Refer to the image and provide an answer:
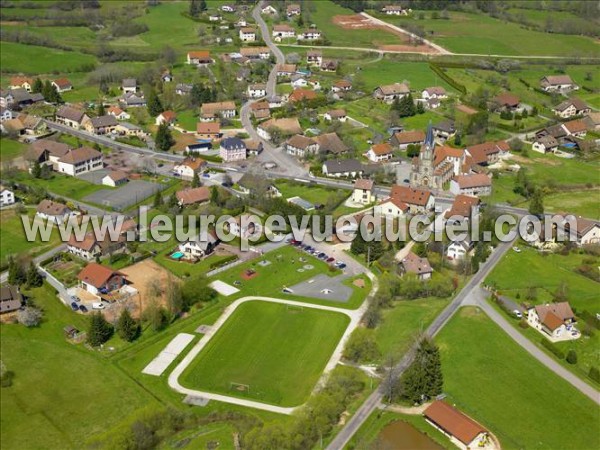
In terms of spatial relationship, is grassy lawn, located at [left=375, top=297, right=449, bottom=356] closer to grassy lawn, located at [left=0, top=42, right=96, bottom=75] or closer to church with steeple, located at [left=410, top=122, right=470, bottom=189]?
church with steeple, located at [left=410, top=122, right=470, bottom=189]

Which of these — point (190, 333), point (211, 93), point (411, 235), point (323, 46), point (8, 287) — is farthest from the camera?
point (323, 46)

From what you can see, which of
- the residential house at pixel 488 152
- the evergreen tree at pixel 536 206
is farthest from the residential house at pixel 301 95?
the evergreen tree at pixel 536 206

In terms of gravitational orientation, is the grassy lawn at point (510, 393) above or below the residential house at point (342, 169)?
below

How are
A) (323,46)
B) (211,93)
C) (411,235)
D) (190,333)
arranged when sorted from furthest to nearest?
(323,46)
(211,93)
(411,235)
(190,333)

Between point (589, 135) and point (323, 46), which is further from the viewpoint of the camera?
point (323, 46)

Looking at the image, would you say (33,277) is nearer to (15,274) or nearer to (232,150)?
(15,274)

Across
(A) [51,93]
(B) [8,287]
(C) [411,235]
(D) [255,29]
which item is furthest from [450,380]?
(D) [255,29]

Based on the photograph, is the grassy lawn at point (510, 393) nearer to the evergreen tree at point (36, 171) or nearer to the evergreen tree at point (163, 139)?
the evergreen tree at point (163, 139)

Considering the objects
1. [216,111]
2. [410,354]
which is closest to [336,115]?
[216,111]

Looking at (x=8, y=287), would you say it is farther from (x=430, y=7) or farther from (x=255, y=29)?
(x=430, y=7)
